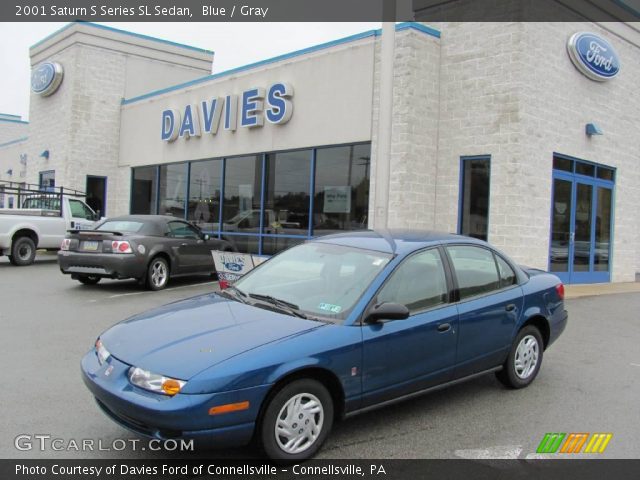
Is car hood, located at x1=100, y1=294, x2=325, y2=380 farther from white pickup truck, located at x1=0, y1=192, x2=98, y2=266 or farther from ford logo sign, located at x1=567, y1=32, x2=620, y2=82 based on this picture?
white pickup truck, located at x1=0, y1=192, x2=98, y2=266

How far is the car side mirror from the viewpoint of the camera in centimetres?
405

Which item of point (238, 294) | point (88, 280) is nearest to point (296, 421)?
point (238, 294)

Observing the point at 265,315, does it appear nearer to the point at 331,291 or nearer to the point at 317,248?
the point at 331,291

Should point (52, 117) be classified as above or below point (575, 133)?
above

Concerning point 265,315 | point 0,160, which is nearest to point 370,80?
point 265,315

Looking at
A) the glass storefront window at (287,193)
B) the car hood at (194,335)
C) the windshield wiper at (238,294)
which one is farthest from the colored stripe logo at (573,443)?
the glass storefront window at (287,193)

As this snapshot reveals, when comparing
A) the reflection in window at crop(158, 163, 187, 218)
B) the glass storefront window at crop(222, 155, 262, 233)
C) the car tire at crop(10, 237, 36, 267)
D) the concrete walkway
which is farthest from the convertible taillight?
the concrete walkway

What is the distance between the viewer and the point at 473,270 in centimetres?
518

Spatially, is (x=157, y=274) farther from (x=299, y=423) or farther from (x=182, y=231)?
(x=299, y=423)

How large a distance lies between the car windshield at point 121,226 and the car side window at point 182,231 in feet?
2.20

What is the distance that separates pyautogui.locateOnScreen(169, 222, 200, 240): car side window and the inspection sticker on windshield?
8170 millimetres

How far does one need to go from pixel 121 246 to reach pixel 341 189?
18.0ft

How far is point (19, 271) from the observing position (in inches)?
556

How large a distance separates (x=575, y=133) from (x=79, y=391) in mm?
12292
